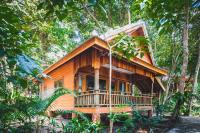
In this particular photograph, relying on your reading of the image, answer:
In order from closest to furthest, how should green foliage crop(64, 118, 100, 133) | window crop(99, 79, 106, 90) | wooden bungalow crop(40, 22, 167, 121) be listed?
green foliage crop(64, 118, 100, 133), wooden bungalow crop(40, 22, 167, 121), window crop(99, 79, 106, 90)

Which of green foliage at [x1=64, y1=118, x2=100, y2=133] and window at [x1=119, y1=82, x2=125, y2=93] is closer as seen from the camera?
green foliage at [x1=64, y1=118, x2=100, y2=133]

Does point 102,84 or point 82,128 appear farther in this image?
point 102,84

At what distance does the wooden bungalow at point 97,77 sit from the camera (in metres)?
12.1

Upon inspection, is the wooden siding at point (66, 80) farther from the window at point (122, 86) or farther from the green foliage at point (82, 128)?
the green foliage at point (82, 128)

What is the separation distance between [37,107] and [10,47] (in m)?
4.54

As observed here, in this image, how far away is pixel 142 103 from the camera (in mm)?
16672

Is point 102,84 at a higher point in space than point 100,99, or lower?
higher

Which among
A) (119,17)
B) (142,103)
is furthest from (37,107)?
(119,17)

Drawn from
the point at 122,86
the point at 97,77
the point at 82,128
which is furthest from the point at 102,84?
the point at 82,128

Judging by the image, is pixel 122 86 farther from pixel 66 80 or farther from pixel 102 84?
pixel 66 80

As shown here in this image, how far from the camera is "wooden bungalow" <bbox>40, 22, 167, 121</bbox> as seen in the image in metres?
12.1

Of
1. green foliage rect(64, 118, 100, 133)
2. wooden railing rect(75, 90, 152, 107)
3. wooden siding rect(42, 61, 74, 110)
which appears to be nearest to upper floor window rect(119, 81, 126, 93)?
wooden railing rect(75, 90, 152, 107)

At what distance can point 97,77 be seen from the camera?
40.0 feet

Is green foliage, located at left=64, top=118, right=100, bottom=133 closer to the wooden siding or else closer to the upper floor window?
the wooden siding
